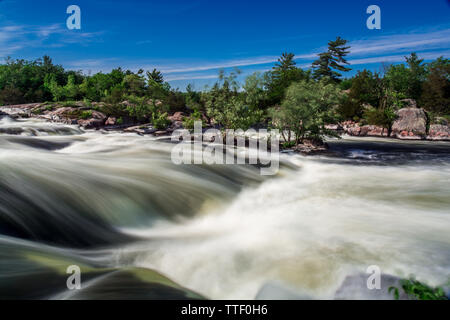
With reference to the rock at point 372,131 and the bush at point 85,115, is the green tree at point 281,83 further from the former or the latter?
the bush at point 85,115

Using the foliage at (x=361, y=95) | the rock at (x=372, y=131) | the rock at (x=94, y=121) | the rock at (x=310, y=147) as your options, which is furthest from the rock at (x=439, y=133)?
the rock at (x=94, y=121)

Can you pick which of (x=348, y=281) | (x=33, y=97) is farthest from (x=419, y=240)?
(x=33, y=97)

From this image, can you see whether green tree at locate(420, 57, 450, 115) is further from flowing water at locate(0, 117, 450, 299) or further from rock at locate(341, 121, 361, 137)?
flowing water at locate(0, 117, 450, 299)

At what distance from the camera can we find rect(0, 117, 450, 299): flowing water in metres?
3.11

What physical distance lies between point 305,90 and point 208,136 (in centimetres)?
673

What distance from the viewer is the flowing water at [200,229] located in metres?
3.11

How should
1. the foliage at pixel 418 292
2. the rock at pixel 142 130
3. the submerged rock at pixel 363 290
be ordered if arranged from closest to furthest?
the foliage at pixel 418 292
the submerged rock at pixel 363 290
the rock at pixel 142 130

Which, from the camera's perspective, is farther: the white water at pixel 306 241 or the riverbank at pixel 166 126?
the riverbank at pixel 166 126

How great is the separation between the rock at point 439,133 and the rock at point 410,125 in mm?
539

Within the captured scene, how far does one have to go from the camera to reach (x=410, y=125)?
22.2 m

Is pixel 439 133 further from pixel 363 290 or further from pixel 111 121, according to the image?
pixel 111 121

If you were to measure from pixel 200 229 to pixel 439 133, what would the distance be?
81.2ft

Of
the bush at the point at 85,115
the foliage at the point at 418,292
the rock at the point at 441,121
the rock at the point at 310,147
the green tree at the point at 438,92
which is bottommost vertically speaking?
the foliage at the point at 418,292

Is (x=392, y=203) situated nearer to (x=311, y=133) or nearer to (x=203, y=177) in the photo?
(x=203, y=177)
